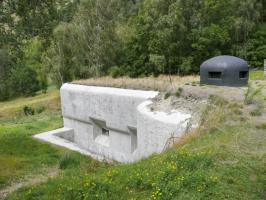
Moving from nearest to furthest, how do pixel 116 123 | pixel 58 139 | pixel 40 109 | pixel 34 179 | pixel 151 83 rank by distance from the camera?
pixel 34 179, pixel 151 83, pixel 116 123, pixel 58 139, pixel 40 109

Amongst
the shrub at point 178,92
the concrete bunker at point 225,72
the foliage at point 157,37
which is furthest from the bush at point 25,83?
the shrub at point 178,92

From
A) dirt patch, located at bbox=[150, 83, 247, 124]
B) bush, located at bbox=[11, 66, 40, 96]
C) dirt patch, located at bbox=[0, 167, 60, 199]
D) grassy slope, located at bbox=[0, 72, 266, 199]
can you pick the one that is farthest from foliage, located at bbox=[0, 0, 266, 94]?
grassy slope, located at bbox=[0, 72, 266, 199]

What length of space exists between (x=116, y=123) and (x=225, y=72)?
5190 mm

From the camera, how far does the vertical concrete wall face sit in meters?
11.3

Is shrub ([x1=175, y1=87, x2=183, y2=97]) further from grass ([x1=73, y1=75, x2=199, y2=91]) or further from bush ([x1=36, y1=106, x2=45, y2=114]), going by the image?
bush ([x1=36, y1=106, x2=45, y2=114])

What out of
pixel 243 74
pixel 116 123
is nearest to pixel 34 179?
pixel 116 123

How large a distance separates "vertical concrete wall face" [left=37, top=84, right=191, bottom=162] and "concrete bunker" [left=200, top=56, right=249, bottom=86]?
207 centimetres

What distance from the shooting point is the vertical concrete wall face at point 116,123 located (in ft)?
37.1

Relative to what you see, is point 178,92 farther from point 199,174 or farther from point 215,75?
point 199,174

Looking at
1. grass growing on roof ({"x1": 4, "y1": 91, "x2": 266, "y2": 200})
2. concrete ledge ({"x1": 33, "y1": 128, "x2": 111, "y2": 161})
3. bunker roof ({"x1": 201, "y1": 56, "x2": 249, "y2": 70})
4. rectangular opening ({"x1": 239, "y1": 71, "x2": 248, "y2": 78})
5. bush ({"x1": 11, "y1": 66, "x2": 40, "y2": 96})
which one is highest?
bunker roof ({"x1": 201, "y1": 56, "x2": 249, "y2": 70})

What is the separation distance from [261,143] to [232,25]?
25.6 m

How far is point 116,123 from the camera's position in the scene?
1633 centimetres

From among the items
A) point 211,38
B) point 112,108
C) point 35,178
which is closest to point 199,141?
point 35,178

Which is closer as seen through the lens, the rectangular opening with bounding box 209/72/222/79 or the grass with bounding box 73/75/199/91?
the rectangular opening with bounding box 209/72/222/79
